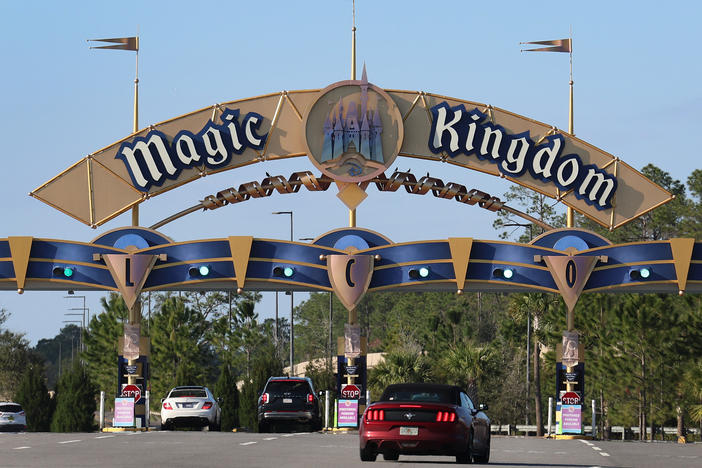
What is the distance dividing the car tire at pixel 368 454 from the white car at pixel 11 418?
33.4 m

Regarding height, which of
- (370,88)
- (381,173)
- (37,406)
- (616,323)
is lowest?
(37,406)

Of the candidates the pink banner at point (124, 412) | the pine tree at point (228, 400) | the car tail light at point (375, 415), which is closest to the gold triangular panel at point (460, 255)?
the pink banner at point (124, 412)

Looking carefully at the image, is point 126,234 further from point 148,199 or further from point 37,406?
point 37,406

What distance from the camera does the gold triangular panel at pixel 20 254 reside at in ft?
141

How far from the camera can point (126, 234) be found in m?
43.6

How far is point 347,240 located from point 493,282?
4844 mm

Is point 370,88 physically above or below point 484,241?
above

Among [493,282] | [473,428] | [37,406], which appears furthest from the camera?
[37,406]

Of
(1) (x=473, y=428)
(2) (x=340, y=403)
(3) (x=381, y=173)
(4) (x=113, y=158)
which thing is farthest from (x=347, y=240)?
(1) (x=473, y=428)

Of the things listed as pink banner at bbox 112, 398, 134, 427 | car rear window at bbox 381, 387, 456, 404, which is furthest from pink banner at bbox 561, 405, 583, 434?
car rear window at bbox 381, 387, 456, 404

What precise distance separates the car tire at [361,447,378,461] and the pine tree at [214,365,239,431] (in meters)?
39.1

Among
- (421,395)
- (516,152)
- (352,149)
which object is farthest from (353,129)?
(421,395)

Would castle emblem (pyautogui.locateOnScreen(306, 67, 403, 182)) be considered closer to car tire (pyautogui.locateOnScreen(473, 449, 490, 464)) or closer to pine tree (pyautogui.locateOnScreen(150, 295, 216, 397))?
car tire (pyautogui.locateOnScreen(473, 449, 490, 464))

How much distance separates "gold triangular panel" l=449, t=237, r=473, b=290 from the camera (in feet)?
139
